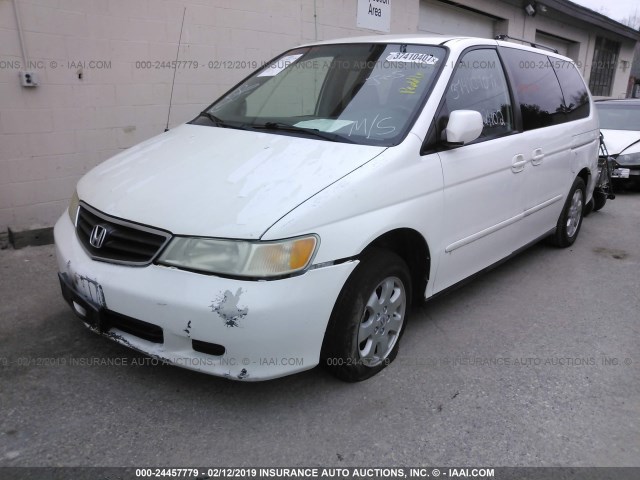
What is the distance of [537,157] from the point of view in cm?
402

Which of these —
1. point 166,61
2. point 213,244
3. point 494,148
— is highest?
point 166,61

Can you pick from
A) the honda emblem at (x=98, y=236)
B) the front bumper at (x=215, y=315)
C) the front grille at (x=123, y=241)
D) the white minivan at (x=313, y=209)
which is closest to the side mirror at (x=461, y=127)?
the white minivan at (x=313, y=209)

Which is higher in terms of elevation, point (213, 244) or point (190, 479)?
point (213, 244)

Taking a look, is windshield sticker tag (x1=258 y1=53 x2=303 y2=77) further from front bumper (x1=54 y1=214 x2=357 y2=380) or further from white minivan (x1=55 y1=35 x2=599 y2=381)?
front bumper (x1=54 y1=214 x2=357 y2=380)

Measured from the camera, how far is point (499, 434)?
2477mm

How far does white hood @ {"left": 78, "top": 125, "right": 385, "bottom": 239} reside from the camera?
7.61 ft

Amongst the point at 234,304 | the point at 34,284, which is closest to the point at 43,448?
the point at 234,304

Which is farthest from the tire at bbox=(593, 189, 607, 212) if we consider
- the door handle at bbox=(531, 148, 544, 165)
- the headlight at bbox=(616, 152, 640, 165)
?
the door handle at bbox=(531, 148, 544, 165)

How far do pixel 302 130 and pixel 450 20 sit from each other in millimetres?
8307

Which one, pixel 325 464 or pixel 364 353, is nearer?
pixel 325 464

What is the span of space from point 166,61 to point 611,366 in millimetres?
4857

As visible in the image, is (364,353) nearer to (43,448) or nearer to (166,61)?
(43,448)

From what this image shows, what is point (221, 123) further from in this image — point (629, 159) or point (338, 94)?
point (629, 159)

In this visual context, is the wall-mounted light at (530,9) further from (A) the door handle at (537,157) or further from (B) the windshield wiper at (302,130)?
(B) the windshield wiper at (302,130)
